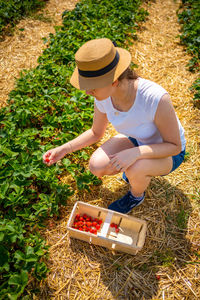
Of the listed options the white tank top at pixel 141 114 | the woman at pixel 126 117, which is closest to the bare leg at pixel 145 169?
the woman at pixel 126 117

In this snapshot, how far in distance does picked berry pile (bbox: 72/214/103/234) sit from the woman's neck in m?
1.33

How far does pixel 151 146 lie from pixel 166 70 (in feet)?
10.8

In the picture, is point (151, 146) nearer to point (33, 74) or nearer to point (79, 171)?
point (79, 171)

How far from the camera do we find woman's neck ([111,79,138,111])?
2.12 m

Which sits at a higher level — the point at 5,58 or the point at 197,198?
A: the point at 5,58

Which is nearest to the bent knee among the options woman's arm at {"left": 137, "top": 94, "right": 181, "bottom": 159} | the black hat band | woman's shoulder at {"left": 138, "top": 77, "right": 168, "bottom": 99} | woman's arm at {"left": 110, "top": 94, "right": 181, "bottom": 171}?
woman's arm at {"left": 110, "top": 94, "right": 181, "bottom": 171}

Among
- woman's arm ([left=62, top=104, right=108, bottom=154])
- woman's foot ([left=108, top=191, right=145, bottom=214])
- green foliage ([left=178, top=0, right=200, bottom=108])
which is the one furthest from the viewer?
green foliage ([left=178, top=0, right=200, bottom=108])

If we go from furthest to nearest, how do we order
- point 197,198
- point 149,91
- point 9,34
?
point 9,34 → point 197,198 → point 149,91

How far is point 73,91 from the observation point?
13.0 ft

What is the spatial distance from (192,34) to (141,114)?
166 inches

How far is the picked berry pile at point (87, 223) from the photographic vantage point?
2664mm

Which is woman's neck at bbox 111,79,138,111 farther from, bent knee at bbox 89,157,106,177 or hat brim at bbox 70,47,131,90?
bent knee at bbox 89,157,106,177

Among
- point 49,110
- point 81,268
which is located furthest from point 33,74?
point 81,268

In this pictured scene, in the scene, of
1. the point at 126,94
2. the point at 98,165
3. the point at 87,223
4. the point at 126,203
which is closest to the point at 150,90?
the point at 126,94
